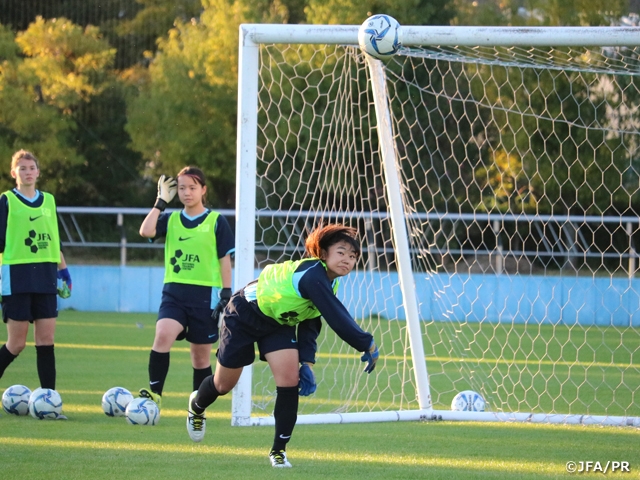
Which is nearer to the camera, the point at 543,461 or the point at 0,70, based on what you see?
the point at 543,461

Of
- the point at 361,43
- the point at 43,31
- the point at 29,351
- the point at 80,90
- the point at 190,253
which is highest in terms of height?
the point at 43,31

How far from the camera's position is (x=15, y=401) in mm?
6465

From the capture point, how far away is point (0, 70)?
24.1m

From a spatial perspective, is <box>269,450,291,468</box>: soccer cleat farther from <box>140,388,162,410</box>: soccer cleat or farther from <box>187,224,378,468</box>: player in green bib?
<box>140,388,162,410</box>: soccer cleat

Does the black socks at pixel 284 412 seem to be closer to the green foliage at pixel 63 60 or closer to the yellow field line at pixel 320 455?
the yellow field line at pixel 320 455

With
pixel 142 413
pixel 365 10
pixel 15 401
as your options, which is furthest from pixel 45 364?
pixel 365 10

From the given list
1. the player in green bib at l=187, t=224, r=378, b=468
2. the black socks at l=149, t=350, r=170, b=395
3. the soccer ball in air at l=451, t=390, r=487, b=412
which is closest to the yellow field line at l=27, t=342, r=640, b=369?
the soccer ball in air at l=451, t=390, r=487, b=412

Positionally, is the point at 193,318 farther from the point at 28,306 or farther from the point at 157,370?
the point at 28,306

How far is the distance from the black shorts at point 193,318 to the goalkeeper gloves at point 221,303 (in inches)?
3.0

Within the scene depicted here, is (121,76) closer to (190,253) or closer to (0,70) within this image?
(0,70)

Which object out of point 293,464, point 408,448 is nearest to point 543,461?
point 408,448

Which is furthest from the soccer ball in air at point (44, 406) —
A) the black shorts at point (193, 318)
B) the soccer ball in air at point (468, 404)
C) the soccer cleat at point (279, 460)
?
the soccer ball in air at point (468, 404)

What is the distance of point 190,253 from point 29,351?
5.20 metres

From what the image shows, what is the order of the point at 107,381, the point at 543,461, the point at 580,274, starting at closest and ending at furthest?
the point at 543,461, the point at 107,381, the point at 580,274
